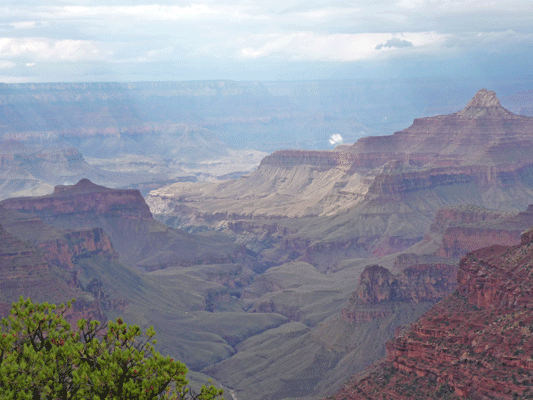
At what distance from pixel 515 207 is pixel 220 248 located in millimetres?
69727

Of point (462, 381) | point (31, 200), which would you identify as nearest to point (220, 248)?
point (31, 200)

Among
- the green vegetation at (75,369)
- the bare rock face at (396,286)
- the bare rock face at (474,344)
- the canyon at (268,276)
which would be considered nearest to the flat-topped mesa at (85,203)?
Result: the canyon at (268,276)

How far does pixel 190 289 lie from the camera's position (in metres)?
140

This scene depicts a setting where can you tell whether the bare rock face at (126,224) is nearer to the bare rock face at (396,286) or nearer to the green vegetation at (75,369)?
the bare rock face at (396,286)

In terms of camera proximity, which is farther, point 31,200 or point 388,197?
point 388,197

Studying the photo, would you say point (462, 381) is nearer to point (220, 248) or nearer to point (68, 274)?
point (68, 274)

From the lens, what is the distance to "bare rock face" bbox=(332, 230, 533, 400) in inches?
1736

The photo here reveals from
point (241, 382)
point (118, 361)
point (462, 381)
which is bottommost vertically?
point (241, 382)

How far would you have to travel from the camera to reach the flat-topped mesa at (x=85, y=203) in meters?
172

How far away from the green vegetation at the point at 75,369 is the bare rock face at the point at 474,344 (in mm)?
20595

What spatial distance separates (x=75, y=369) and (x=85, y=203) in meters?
154

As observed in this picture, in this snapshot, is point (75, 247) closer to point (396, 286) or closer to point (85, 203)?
point (85, 203)

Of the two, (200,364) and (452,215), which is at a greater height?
(452,215)

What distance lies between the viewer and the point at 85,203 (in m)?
178
